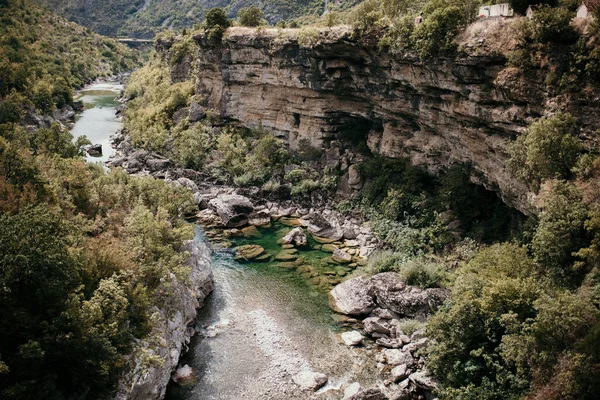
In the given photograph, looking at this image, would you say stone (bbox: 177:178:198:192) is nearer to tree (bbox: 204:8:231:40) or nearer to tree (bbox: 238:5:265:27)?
tree (bbox: 204:8:231:40)

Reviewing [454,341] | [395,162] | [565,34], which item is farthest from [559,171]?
[395,162]

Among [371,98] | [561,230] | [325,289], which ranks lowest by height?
[325,289]

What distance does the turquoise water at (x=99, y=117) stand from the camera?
58.1 metres

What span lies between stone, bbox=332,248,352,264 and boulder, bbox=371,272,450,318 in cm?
533

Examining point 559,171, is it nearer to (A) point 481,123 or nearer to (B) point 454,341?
(A) point 481,123

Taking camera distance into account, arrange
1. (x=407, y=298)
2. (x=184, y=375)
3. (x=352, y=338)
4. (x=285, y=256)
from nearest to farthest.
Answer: (x=184, y=375) < (x=352, y=338) < (x=407, y=298) < (x=285, y=256)

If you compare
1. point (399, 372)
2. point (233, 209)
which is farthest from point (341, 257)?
point (399, 372)

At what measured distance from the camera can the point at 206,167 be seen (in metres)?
46.5

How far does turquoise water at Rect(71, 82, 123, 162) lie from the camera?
191ft

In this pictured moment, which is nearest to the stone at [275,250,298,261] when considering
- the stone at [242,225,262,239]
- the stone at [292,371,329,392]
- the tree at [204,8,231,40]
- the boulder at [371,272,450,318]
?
the stone at [242,225,262,239]

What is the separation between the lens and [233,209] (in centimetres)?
3678

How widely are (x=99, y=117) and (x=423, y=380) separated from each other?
214 feet

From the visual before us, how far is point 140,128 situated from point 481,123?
41131mm

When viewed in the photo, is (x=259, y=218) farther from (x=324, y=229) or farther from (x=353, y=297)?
→ (x=353, y=297)
